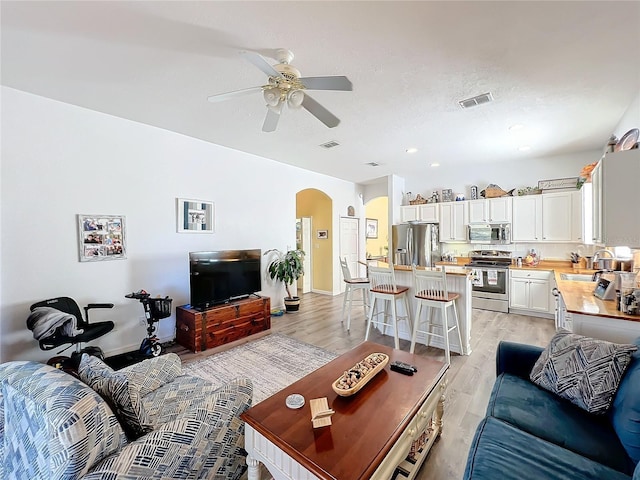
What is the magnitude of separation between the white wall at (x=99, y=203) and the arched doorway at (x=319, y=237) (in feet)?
8.18

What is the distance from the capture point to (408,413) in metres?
1.46

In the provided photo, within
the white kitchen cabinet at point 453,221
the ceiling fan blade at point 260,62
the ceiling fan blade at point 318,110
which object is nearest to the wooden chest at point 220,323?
the ceiling fan blade at point 318,110

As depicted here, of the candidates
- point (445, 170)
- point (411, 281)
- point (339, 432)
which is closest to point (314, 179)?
point (445, 170)

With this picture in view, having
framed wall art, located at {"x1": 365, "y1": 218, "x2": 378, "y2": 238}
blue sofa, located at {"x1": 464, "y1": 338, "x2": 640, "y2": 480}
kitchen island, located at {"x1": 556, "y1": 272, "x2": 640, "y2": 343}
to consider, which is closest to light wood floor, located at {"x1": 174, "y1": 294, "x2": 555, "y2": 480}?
blue sofa, located at {"x1": 464, "y1": 338, "x2": 640, "y2": 480}

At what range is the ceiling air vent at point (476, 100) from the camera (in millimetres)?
2734

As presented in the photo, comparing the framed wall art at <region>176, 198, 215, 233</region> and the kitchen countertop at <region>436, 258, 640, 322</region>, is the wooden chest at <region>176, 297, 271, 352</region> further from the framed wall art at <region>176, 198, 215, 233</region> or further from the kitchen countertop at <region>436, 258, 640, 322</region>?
the kitchen countertop at <region>436, 258, 640, 322</region>

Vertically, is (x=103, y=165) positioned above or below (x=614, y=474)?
above

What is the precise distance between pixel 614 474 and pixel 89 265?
4394 mm

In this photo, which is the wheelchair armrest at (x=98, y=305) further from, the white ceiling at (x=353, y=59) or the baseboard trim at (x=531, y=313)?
the baseboard trim at (x=531, y=313)

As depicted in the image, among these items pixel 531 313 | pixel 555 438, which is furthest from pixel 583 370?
pixel 531 313

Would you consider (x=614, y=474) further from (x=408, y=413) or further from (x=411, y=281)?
(x=411, y=281)

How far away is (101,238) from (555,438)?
14.1 ft

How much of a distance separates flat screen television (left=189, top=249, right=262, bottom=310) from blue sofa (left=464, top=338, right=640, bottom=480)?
3.25 meters

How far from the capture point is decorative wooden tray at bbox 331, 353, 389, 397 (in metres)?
1.58
